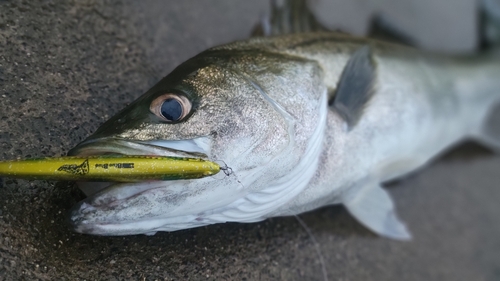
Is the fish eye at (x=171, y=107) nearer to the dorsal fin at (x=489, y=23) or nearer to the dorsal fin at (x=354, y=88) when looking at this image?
the dorsal fin at (x=354, y=88)

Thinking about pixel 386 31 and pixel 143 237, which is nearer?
pixel 143 237

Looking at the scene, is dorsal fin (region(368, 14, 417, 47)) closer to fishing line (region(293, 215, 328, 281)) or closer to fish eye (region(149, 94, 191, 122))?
fishing line (region(293, 215, 328, 281))

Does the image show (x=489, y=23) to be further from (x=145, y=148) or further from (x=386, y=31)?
(x=145, y=148)

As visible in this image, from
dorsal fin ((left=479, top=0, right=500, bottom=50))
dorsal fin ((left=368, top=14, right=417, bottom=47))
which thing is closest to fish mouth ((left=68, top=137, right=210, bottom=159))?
dorsal fin ((left=368, top=14, right=417, bottom=47))

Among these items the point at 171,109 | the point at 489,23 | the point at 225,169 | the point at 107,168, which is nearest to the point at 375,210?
the point at 225,169

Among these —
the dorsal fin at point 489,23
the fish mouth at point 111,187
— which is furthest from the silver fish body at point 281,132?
the dorsal fin at point 489,23

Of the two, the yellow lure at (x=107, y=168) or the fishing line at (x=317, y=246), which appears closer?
the yellow lure at (x=107, y=168)

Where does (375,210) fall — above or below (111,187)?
below

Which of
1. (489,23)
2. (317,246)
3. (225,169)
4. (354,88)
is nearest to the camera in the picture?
(225,169)

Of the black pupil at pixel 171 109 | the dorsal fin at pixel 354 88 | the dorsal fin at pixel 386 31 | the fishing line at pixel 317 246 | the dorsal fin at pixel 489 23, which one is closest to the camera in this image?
the black pupil at pixel 171 109
